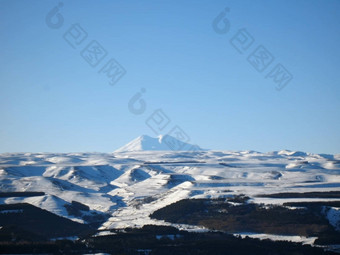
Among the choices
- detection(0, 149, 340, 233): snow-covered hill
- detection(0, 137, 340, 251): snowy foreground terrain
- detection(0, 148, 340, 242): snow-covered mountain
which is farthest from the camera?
detection(0, 149, 340, 233): snow-covered hill

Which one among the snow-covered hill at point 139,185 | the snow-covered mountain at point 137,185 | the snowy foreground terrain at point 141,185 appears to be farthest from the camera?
the snow-covered hill at point 139,185

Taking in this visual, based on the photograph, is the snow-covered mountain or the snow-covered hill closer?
the snow-covered mountain

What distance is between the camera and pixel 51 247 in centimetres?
6147

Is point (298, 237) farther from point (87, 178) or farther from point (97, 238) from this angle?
point (87, 178)

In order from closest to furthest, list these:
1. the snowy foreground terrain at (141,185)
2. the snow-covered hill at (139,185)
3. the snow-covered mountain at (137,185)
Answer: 1. the snowy foreground terrain at (141,185)
2. the snow-covered mountain at (137,185)
3. the snow-covered hill at (139,185)

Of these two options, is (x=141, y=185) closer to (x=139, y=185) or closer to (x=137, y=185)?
(x=139, y=185)

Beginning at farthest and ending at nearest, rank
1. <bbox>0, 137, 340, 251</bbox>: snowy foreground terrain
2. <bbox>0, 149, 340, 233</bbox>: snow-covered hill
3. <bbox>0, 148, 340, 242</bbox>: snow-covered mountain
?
<bbox>0, 149, 340, 233</bbox>: snow-covered hill
<bbox>0, 148, 340, 242</bbox>: snow-covered mountain
<bbox>0, 137, 340, 251</bbox>: snowy foreground terrain

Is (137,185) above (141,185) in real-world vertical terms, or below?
above

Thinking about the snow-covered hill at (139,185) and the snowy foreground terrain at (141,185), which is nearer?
the snowy foreground terrain at (141,185)

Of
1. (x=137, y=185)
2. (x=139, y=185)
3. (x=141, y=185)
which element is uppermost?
(x=137, y=185)

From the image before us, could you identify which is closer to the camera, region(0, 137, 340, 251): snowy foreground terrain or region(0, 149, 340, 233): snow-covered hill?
region(0, 137, 340, 251): snowy foreground terrain

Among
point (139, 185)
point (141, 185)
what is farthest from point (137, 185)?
point (141, 185)

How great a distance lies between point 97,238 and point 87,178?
9258 cm

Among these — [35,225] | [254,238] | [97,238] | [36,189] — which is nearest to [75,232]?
[35,225]
